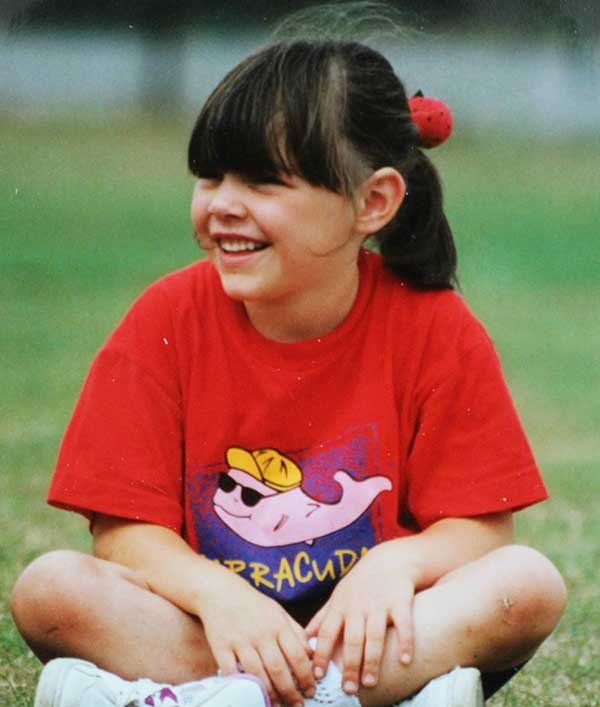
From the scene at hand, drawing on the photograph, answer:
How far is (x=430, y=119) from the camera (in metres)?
2.46

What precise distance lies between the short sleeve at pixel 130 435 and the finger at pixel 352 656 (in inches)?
14.0

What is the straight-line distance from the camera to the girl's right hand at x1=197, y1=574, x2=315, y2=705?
6.91 ft

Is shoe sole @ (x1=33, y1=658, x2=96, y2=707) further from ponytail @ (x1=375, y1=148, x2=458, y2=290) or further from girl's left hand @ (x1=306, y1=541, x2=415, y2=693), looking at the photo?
ponytail @ (x1=375, y1=148, x2=458, y2=290)

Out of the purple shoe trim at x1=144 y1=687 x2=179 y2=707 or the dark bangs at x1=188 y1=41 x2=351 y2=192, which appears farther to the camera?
the dark bangs at x1=188 y1=41 x2=351 y2=192

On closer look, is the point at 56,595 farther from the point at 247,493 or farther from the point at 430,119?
the point at 430,119

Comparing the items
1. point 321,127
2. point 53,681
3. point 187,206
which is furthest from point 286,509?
point 187,206

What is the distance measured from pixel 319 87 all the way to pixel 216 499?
2.07 ft

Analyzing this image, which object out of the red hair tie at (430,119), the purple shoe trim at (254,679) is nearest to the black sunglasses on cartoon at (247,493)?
the purple shoe trim at (254,679)

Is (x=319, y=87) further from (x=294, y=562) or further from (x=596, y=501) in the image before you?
(x=596, y=501)

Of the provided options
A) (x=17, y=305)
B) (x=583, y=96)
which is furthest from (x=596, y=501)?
(x=583, y=96)

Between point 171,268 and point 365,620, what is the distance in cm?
568

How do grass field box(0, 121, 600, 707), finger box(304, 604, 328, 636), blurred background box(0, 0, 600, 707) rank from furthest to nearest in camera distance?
1. blurred background box(0, 0, 600, 707)
2. grass field box(0, 121, 600, 707)
3. finger box(304, 604, 328, 636)

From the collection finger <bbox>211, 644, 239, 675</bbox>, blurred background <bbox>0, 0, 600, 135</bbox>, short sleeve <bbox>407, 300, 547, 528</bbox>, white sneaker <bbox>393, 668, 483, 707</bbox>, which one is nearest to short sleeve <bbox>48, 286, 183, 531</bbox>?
finger <bbox>211, 644, 239, 675</bbox>

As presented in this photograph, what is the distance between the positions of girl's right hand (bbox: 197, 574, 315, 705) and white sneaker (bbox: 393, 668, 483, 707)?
0.16 m
